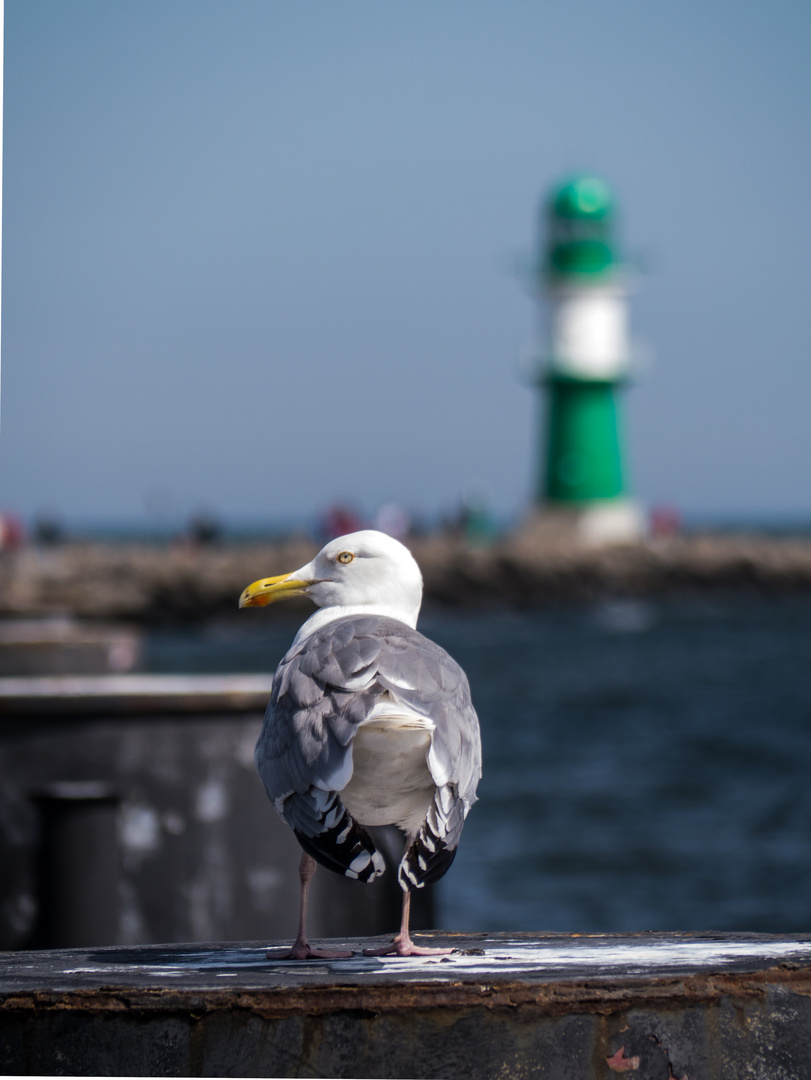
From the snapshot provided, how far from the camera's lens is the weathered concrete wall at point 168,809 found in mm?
4688

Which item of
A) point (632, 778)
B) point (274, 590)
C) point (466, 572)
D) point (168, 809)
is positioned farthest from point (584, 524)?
point (274, 590)

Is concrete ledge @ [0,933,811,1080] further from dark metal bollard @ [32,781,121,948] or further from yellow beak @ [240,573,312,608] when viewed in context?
dark metal bollard @ [32,781,121,948]

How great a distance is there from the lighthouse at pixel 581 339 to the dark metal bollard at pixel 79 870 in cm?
2837

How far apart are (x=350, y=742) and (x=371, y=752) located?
65mm

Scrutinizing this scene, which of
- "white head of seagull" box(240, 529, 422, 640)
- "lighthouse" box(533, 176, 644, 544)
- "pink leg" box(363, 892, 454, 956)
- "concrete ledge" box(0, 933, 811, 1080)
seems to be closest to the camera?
"concrete ledge" box(0, 933, 811, 1080)

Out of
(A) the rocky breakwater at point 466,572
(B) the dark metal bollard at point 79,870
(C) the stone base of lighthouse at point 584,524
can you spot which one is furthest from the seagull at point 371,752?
(C) the stone base of lighthouse at point 584,524

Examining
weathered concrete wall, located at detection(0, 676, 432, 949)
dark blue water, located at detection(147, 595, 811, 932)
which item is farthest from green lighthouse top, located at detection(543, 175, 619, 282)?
weathered concrete wall, located at detection(0, 676, 432, 949)

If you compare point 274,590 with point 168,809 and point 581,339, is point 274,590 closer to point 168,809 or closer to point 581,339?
point 168,809

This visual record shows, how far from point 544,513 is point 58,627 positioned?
24253mm

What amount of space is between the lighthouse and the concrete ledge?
100 feet

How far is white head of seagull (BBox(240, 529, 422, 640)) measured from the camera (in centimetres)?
289

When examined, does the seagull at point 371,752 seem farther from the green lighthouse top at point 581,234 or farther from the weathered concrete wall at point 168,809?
the green lighthouse top at point 581,234

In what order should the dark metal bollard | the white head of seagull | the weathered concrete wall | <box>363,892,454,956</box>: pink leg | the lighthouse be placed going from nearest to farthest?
<box>363,892,454,956</box>: pink leg, the white head of seagull, the dark metal bollard, the weathered concrete wall, the lighthouse

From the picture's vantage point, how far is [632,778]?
14602mm
